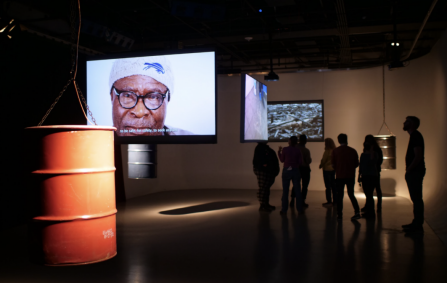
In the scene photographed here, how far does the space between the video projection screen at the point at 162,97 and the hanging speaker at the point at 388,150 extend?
4.26 meters

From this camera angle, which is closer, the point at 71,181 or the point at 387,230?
the point at 71,181

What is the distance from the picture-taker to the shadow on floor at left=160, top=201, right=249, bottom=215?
7.08 metres

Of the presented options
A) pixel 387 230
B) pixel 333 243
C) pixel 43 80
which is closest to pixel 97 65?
pixel 43 80

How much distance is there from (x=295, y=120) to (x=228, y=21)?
9.78ft

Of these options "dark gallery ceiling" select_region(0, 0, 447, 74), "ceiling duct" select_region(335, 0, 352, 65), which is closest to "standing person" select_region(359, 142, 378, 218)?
"dark gallery ceiling" select_region(0, 0, 447, 74)

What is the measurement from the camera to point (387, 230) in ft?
17.6

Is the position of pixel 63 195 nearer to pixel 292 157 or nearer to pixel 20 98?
pixel 20 98

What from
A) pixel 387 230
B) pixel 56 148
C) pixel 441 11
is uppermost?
pixel 441 11

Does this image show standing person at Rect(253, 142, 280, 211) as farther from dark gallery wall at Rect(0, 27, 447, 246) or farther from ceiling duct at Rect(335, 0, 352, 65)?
ceiling duct at Rect(335, 0, 352, 65)

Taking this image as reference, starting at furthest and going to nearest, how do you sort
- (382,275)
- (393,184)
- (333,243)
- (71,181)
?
(393,184)
(333,243)
(382,275)
(71,181)

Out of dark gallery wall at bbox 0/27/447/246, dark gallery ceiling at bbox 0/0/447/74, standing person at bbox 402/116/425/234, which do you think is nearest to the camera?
standing person at bbox 402/116/425/234

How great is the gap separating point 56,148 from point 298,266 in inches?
97.9

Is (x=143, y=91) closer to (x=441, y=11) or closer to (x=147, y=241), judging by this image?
(x=147, y=241)

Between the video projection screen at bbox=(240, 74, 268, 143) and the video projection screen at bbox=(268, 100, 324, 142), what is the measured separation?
8.29 ft
